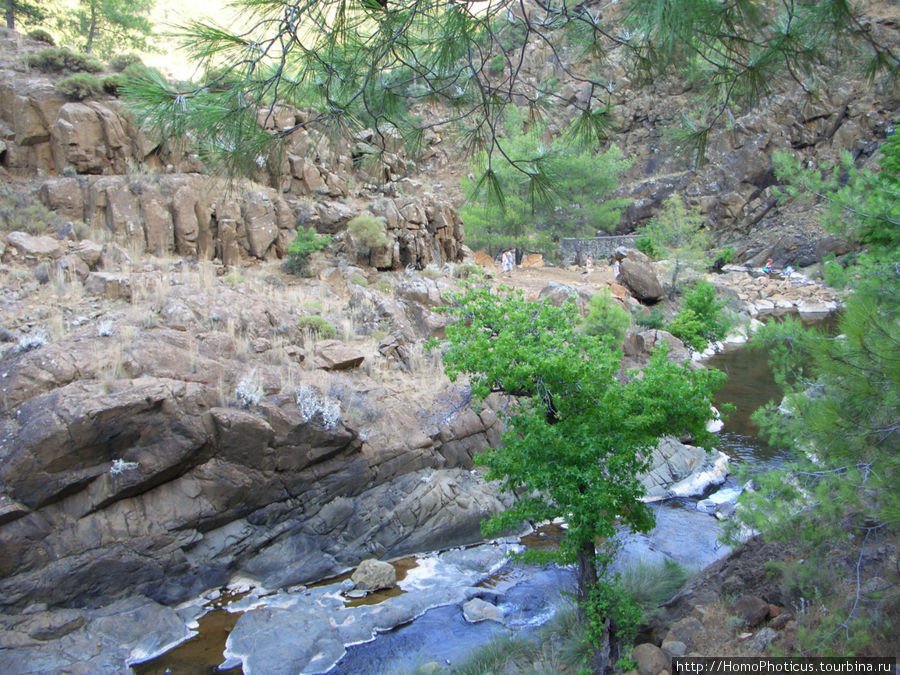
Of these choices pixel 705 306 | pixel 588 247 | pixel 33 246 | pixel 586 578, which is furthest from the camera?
pixel 588 247

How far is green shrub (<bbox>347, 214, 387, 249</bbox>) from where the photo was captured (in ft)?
53.3

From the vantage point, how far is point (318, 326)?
11.9 m

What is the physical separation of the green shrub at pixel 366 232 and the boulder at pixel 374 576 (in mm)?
9818

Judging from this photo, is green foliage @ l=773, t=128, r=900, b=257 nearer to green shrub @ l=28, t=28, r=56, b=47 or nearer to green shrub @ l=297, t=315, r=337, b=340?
green shrub @ l=297, t=315, r=337, b=340

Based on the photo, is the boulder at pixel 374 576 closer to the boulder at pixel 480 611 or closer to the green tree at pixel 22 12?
the boulder at pixel 480 611

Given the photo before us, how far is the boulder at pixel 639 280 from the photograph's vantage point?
24.5m

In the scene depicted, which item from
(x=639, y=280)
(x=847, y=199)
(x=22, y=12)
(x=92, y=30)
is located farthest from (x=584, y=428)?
(x=22, y=12)

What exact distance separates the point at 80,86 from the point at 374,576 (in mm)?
13986

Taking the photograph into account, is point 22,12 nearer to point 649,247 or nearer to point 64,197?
point 64,197

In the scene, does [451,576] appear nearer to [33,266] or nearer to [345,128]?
[345,128]

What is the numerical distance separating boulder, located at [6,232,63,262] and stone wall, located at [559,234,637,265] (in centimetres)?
2622

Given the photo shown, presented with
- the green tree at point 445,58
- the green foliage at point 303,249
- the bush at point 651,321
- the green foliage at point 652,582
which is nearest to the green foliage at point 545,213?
the bush at point 651,321

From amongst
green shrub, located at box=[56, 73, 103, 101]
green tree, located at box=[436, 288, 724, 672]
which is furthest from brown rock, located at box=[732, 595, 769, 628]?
green shrub, located at box=[56, 73, 103, 101]

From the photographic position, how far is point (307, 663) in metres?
6.88
